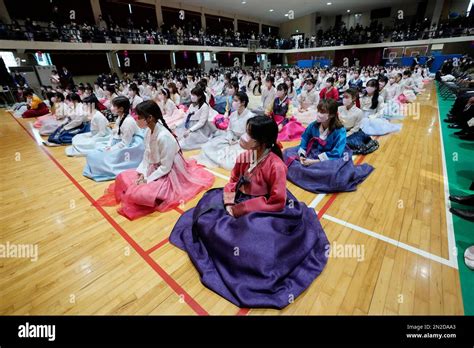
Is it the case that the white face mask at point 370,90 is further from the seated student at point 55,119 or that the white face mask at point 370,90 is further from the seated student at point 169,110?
the seated student at point 55,119

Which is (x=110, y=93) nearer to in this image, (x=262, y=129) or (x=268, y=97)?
(x=268, y=97)

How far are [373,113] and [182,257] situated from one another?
580cm

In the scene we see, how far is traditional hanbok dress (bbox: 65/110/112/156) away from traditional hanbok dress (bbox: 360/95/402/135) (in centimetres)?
582

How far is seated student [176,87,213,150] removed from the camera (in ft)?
16.1

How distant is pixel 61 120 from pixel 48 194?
4.20 metres

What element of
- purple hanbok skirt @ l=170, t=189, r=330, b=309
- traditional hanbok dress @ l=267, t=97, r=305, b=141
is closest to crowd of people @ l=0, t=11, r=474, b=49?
traditional hanbok dress @ l=267, t=97, r=305, b=141

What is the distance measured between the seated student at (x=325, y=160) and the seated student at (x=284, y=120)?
1.68 metres

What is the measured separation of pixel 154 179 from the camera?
2.88 m

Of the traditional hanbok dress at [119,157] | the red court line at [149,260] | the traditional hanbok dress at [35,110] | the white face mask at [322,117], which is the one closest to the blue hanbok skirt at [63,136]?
the traditional hanbok dress at [119,157]

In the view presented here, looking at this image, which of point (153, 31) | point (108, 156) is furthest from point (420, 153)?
point (153, 31)

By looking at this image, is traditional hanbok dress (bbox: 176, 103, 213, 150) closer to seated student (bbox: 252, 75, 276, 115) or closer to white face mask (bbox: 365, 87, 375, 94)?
seated student (bbox: 252, 75, 276, 115)

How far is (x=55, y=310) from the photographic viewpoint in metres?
1.77

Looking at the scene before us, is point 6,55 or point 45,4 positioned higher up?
point 45,4

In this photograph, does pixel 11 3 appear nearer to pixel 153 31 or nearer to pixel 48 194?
pixel 153 31
